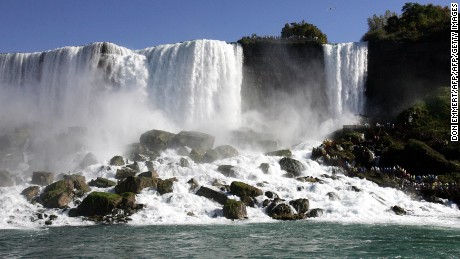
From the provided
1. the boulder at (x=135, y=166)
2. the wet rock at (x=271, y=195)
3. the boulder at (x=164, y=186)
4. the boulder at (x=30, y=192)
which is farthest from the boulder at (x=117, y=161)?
the wet rock at (x=271, y=195)

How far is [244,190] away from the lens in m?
22.4

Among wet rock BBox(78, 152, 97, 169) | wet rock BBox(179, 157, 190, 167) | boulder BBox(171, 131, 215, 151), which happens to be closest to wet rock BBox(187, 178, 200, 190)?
wet rock BBox(179, 157, 190, 167)

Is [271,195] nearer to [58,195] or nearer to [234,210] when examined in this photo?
[234,210]

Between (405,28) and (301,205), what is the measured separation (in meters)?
31.7

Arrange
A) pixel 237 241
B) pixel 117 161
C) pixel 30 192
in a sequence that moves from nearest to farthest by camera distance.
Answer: pixel 237 241
pixel 30 192
pixel 117 161

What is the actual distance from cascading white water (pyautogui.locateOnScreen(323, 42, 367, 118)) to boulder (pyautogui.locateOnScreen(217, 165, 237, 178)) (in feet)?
57.6

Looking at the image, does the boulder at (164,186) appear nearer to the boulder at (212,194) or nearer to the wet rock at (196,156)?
the boulder at (212,194)

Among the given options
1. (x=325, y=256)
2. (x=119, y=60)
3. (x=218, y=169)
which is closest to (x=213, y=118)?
(x=119, y=60)

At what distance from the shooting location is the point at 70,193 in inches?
898

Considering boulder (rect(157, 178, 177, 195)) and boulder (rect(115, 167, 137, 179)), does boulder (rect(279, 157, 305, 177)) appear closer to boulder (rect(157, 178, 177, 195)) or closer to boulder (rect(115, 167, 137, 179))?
boulder (rect(157, 178, 177, 195))

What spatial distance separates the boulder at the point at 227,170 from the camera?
88.0 feet

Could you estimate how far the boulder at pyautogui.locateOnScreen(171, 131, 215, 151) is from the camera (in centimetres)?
3320

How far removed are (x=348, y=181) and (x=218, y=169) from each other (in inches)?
308

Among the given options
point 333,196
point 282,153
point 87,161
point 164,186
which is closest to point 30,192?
point 164,186
